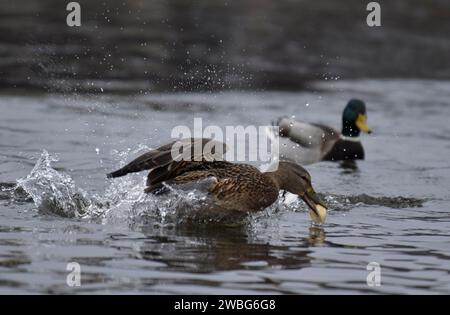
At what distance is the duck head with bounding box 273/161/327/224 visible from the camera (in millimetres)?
A: 8891

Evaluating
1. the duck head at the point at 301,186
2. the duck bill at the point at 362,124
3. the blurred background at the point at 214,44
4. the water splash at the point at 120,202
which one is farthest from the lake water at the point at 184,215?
the blurred background at the point at 214,44

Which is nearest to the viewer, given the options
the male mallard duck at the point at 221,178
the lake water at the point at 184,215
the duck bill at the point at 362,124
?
the lake water at the point at 184,215

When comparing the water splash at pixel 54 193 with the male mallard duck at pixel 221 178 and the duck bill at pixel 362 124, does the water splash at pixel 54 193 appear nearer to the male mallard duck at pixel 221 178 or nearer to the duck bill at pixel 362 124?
the male mallard duck at pixel 221 178

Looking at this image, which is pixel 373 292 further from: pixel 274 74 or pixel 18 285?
pixel 274 74

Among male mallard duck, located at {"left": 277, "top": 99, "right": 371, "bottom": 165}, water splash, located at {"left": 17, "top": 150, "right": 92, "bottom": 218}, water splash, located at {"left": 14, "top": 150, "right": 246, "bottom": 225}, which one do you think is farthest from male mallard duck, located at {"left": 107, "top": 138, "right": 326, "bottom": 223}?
male mallard duck, located at {"left": 277, "top": 99, "right": 371, "bottom": 165}

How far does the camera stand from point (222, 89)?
16828 mm

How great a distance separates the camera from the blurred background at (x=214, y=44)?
55.7 feet

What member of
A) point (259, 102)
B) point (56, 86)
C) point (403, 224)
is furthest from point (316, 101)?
point (403, 224)

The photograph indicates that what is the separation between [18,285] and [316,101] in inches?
408

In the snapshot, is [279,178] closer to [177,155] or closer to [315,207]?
[315,207]

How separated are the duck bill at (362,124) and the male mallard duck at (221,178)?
198 inches

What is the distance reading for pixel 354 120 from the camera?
14.0 m

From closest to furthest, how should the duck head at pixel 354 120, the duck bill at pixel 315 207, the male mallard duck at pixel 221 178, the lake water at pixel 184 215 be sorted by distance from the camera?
the lake water at pixel 184 215
the male mallard duck at pixel 221 178
the duck bill at pixel 315 207
the duck head at pixel 354 120
